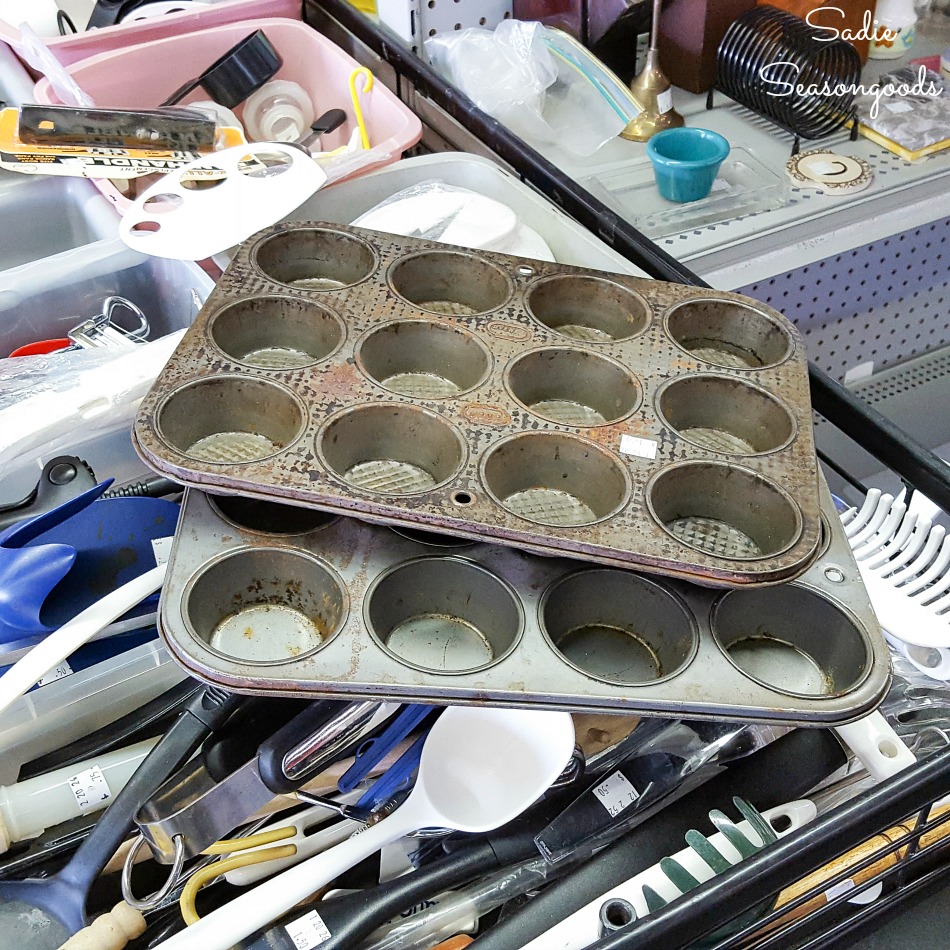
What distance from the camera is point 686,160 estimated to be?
129 cm

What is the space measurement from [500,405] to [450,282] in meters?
0.21

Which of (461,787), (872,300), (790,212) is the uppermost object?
(790,212)

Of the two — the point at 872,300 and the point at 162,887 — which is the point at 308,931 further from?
the point at 872,300

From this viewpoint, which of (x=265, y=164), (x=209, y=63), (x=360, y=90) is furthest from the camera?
(x=209, y=63)

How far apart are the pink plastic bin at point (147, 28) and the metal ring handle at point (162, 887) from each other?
3.45ft

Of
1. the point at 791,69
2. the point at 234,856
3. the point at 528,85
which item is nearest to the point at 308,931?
the point at 234,856

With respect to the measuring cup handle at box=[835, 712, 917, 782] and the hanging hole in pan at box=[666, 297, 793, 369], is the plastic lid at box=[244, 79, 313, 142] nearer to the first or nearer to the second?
the hanging hole in pan at box=[666, 297, 793, 369]

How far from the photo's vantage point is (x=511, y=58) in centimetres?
131

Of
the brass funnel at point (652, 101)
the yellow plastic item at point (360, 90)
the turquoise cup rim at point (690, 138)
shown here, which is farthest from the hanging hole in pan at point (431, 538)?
the brass funnel at point (652, 101)

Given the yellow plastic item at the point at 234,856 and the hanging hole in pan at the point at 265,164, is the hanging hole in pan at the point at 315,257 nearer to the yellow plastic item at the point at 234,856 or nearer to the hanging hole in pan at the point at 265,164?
the hanging hole in pan at the point at 265,164

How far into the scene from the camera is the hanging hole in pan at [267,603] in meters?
0.64

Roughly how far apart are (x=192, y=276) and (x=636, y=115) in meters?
0.69

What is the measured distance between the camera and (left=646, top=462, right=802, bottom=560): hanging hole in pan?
0.67 metres

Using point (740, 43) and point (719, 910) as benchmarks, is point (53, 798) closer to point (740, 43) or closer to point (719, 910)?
point (719, 910)
